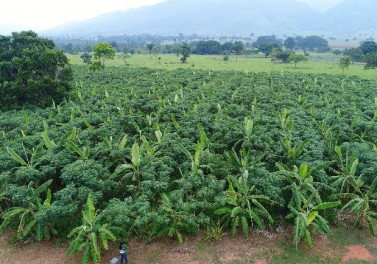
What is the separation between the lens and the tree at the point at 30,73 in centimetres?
2236

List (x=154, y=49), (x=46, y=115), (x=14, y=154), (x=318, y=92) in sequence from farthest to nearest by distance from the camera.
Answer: (x=154, y=49), (x=318, y=92), (x=46, y=115), (x=14, y=154)

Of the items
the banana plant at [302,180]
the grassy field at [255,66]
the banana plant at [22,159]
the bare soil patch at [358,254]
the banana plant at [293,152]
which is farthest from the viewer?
the grassy field at [255,66]

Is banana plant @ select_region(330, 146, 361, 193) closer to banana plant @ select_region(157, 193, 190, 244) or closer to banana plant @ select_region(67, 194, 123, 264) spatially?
banana plant @ select_region(157, 193, 190, 244)

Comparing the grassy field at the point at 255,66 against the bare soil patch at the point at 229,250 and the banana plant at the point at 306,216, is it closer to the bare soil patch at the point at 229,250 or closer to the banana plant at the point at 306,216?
the banana plant at the point at 306,216

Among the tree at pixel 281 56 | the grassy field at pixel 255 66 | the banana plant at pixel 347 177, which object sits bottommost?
the banana plant at pixel 347 177

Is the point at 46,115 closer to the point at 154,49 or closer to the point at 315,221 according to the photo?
the point at 315,221

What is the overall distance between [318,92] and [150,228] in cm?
2196

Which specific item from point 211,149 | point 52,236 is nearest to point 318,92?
point 211,149

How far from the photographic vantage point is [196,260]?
10.1m

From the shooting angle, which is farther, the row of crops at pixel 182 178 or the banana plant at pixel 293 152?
the banana plant at pixel 293 152

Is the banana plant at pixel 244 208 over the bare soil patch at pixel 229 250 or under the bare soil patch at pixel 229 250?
over

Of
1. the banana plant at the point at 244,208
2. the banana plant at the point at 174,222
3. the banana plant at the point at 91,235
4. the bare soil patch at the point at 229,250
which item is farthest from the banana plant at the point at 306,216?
the banana plant at the point at 91,235

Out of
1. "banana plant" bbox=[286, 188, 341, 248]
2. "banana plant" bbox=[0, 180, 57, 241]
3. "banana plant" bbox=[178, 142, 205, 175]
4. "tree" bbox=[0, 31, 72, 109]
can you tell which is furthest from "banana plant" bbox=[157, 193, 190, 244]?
"tree" bbox=[0, 31, 72, 109]

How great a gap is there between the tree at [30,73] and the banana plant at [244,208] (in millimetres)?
17841
